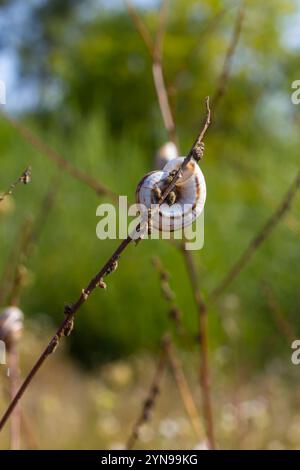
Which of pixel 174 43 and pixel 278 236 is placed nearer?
pixel 278 236

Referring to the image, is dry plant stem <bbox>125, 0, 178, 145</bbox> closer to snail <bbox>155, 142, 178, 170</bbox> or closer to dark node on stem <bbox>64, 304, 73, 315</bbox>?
snail <bbox>155, 142, 178, 170</bbox>

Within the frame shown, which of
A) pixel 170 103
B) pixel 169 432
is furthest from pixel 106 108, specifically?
pixel 170 103

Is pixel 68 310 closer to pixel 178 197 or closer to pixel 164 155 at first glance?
pixel 178 197

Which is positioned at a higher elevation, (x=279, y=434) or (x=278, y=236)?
(x=278, y=236)

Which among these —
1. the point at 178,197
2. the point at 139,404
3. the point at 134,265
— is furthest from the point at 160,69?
the point at 134,265

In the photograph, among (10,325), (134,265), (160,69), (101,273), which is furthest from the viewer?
(134,265)

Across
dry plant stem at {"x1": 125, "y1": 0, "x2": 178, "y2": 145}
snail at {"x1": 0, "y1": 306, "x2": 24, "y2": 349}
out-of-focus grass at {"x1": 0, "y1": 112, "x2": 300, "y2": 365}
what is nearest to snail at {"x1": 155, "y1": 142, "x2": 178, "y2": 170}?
dry plant stem at {"x1": 125, "y1": 0, "x2": 178, "y2": 145}
